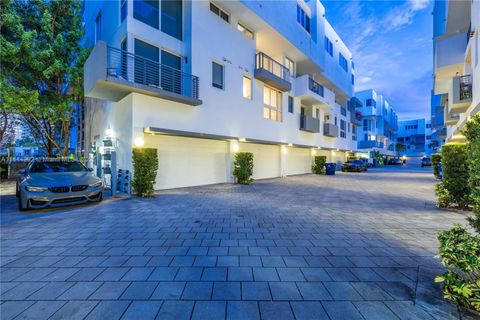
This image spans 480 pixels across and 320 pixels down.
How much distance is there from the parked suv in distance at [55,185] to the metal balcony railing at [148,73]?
380cm

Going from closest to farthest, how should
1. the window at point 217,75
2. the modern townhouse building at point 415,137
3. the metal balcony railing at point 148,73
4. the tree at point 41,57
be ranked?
the metal balcony railing at point 148,73
the tree at point 41,57
the window at point 217,75
the modern townhouse building at point 415,137

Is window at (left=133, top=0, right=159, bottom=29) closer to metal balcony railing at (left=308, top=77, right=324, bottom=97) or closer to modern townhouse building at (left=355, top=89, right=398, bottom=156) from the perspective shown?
metal balcony railing at (left=308, top=77, right=324, bottom=97)

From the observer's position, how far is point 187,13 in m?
10.8

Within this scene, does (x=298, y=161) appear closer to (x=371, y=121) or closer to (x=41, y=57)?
(x=41, y=57)

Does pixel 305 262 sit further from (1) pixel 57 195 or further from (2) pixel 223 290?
(1) pixel 57 195

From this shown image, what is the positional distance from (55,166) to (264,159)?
1235 centimetres

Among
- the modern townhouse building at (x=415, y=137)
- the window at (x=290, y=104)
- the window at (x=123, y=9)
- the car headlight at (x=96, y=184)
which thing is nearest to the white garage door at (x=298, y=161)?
the window at (x=290, y=104)

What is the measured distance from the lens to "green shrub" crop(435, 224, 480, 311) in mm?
2188

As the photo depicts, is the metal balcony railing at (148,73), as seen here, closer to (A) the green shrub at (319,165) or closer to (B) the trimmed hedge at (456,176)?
(B) the trimmed hedge at (456,176)

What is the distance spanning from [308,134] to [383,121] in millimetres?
41728

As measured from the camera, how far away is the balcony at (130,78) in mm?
7688

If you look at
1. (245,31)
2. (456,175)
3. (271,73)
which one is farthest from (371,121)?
(456,175)

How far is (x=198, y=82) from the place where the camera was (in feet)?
35.0

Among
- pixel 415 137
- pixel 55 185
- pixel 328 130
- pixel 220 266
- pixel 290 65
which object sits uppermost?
pixel 290 65
